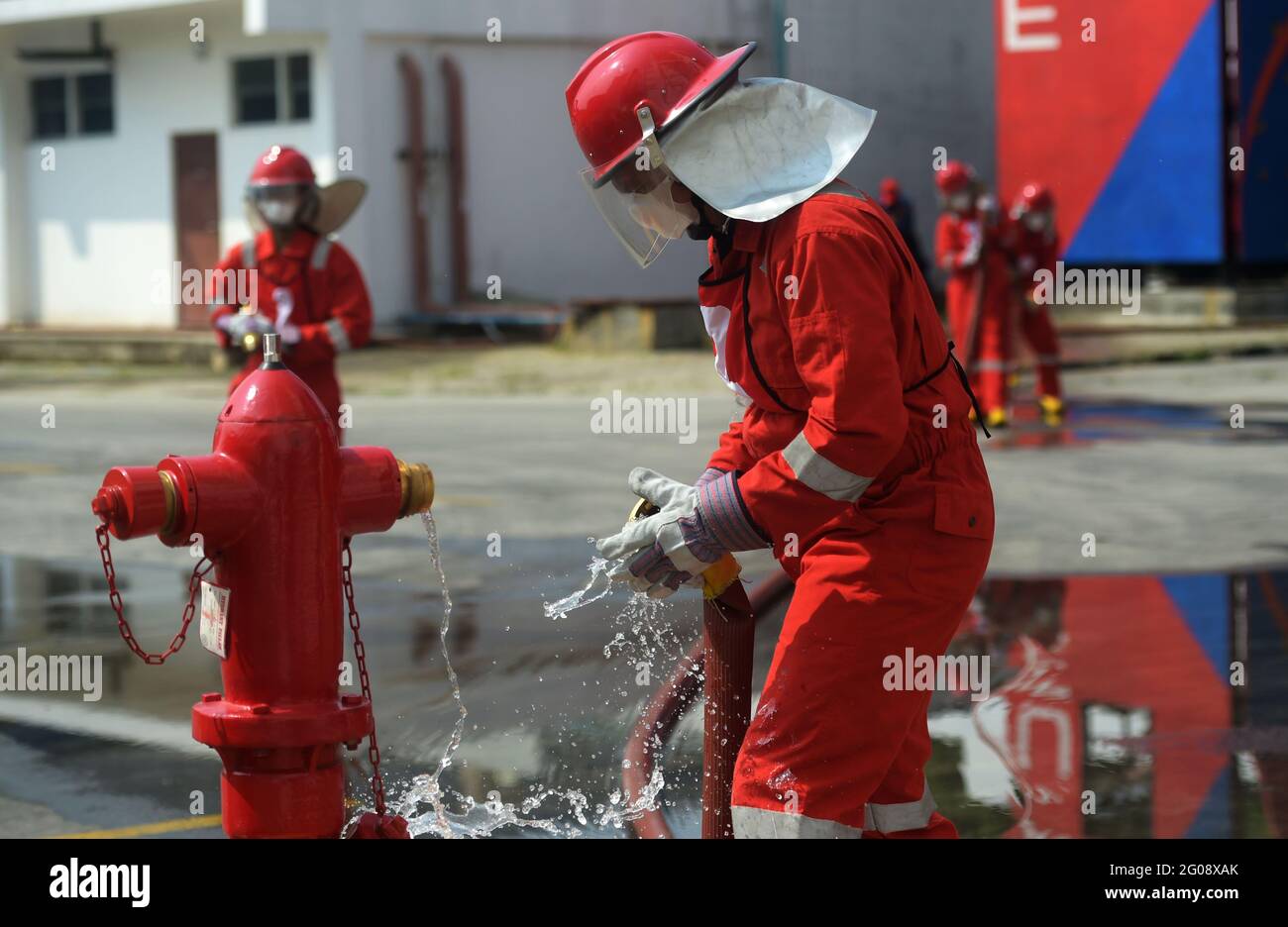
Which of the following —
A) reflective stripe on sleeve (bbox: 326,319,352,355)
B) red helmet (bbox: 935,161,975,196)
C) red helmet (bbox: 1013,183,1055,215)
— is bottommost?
reflective stripe on sleeve (bbox: 326,319,352,355)

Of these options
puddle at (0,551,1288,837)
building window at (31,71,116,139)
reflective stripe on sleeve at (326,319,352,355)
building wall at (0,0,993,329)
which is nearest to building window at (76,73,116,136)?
building window at (31,71,116,139)

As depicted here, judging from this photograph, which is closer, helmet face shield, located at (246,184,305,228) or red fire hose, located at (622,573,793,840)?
red fire hose, located at (622,573,793,840)

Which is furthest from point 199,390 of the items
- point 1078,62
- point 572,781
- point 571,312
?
point 572,781

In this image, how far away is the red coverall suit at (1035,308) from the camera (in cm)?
1366

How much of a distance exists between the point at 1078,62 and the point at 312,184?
15462 millimetres

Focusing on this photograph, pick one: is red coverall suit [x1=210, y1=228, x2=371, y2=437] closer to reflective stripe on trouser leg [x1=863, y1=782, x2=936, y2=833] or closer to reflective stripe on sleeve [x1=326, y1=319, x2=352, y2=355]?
reflective stripe on sleeve [x1=326, y1=319, x2=352, y2=355]

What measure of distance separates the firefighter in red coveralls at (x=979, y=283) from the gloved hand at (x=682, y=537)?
10.0 m

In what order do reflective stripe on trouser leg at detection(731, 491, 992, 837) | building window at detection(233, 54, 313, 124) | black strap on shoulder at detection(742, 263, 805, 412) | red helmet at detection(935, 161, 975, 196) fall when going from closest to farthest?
reflective stripe on trouser leg at detection(731, 491, 992, 837) < black strap on shoulder at detection(742, 263, 805, 412) < red helmet at detection(935, 161, 975, 196) < building window at detection(233, 54, 313, 124)

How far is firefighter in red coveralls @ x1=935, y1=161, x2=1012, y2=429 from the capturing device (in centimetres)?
1322

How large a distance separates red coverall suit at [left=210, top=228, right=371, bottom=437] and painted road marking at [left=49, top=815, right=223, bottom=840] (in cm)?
315

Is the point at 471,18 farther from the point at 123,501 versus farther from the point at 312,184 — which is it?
the point at 123,501

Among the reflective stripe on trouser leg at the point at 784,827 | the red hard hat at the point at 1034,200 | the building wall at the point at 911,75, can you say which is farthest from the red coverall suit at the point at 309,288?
the building wall at the point at 911,75

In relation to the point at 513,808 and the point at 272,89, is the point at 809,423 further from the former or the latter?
the point at 272,89

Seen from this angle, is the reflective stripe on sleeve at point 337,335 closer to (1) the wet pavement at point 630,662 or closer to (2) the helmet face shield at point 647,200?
(1) the wet pavement at point 630,662
